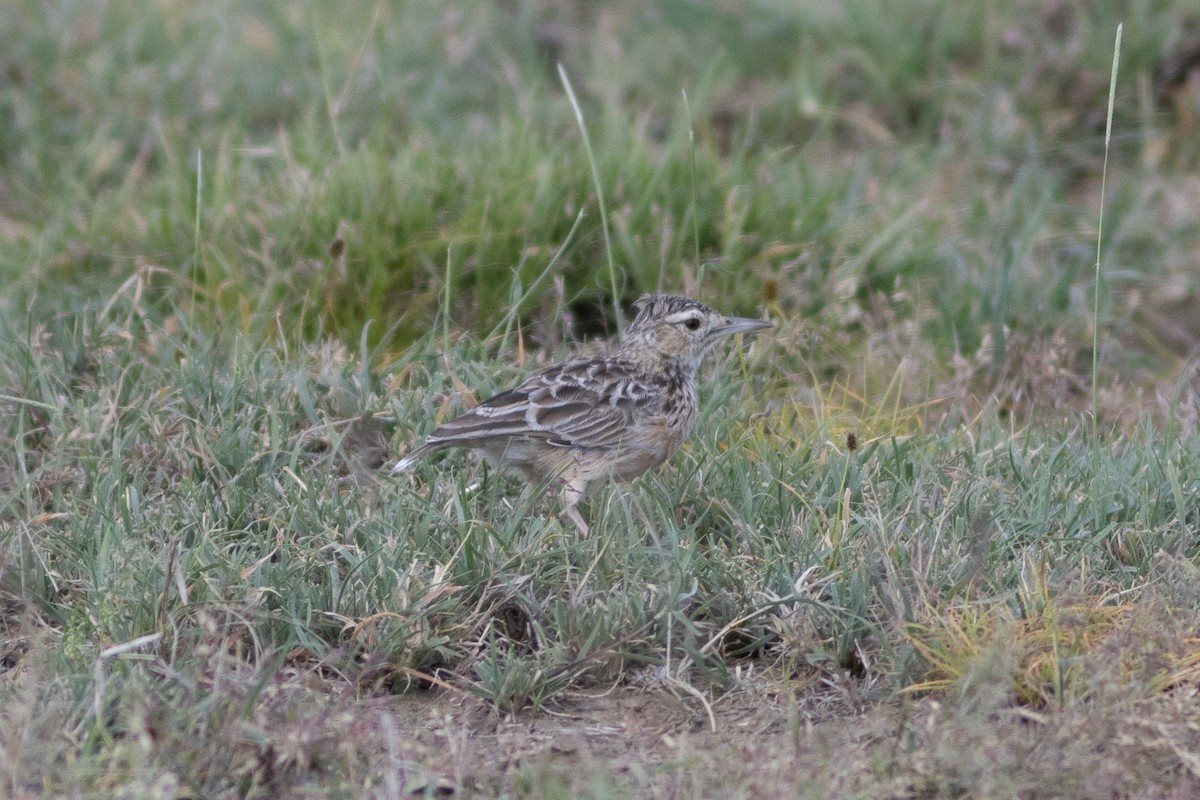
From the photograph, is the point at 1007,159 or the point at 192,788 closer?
the point at 192,788

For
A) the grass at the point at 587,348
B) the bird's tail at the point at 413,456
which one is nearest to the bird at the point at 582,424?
the bird's tail at the point at 413,456

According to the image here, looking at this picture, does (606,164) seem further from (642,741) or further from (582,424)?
(642,741)

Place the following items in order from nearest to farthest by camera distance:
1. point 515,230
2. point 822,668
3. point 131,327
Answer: point 822,668, point 131,327, point 515,230

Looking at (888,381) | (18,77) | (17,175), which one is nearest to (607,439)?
(888,381)

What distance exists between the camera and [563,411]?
487cm

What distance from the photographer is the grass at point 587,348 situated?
3684 millimetres

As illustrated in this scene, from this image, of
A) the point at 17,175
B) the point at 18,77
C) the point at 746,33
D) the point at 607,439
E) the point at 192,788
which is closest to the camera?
the point at 192,788

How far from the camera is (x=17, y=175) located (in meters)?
7.70

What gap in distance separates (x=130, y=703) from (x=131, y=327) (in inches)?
97.5

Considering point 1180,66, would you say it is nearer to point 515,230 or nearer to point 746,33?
point 746,33

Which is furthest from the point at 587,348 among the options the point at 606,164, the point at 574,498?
the point at 574,498

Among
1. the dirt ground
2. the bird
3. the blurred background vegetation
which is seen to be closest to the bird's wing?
the bird

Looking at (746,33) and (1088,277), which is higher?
(746,33)

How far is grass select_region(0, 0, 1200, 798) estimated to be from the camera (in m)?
3.68
